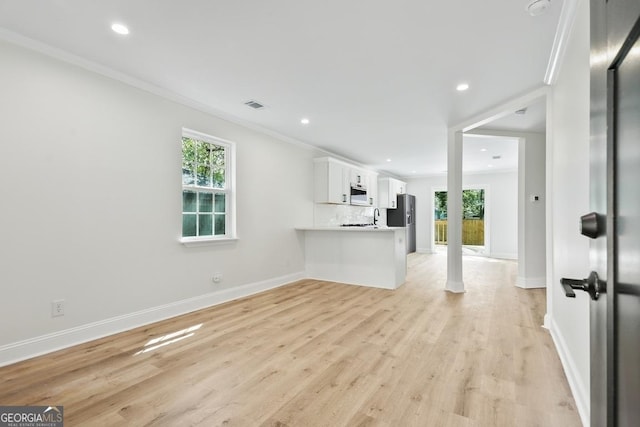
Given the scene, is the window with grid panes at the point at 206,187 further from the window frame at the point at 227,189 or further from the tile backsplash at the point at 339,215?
the tile backsplash at the point at 339,215

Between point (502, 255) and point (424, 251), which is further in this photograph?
point (424, 251)

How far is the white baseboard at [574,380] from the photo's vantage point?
1604 mm

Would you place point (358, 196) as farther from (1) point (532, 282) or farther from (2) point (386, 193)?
(1) point (532, 282)

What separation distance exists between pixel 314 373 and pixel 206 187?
8.60 ft

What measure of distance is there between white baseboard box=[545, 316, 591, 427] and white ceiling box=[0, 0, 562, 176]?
2336mm

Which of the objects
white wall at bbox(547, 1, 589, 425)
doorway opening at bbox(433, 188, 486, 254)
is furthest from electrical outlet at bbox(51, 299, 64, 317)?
doorway opening at bbox(433, 188, 486, 254)

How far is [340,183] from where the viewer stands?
20.0 feet

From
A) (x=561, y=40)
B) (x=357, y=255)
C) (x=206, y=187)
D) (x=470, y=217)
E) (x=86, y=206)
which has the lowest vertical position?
(x=357, y=255)

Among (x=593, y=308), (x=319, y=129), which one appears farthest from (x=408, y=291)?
(x=593, y=308)

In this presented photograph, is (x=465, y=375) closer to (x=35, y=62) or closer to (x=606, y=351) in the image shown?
(x=606, y=351)

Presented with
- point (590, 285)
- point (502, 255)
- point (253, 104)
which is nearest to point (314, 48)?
point (253, 104)

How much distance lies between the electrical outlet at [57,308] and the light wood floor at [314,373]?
0.31m

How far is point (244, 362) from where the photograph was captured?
7.50 feet

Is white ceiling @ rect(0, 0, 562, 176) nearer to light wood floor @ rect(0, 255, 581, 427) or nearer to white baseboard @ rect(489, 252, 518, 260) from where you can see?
light wood floor @ rect(0, 255, 581, 427)
